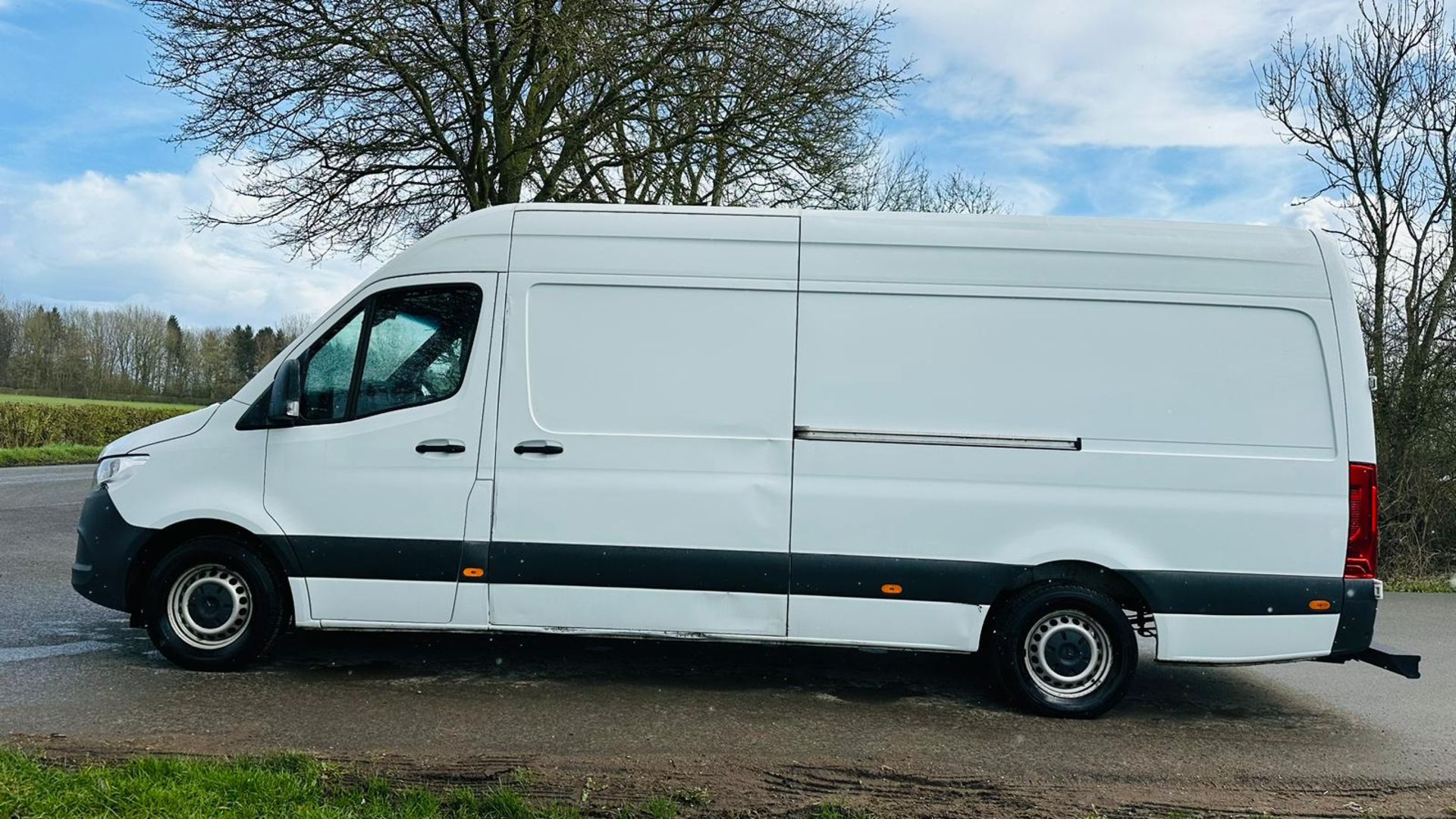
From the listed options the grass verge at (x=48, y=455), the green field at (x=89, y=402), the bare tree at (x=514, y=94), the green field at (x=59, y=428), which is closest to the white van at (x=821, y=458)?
the bare tree at (x=514, y=94)

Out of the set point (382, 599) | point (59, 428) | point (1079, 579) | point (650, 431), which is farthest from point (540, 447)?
point (59, 428)

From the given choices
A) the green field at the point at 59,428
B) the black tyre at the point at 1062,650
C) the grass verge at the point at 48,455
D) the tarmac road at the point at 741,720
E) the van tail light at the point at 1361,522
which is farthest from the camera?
the green field at the point at 59,428

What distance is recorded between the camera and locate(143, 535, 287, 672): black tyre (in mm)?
5430

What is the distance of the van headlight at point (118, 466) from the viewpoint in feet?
18.1

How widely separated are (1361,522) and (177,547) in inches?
242

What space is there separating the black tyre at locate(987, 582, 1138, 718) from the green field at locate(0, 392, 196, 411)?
28.9 m

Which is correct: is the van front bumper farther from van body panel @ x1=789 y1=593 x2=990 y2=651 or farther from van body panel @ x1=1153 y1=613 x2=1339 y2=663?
van body panel @ x1=1153 y1=613 x2=1339 y2=663

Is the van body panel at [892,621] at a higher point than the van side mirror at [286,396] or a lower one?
lower

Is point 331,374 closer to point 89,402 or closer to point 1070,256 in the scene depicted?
point 1070,256

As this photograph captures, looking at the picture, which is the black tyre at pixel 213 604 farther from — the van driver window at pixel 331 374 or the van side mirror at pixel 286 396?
the van driver window at pixel 331 374

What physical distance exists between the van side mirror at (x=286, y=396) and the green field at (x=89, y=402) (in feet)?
85.9

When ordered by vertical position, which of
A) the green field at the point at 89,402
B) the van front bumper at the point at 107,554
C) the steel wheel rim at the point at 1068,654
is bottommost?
the steel wheel rim at the point at 1068,654

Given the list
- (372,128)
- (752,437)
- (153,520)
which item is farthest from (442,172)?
(752,437)

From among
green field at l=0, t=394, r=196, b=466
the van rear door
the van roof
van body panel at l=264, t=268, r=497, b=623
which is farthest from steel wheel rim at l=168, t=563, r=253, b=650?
green field at l=0, t=394, r=196, b=466
